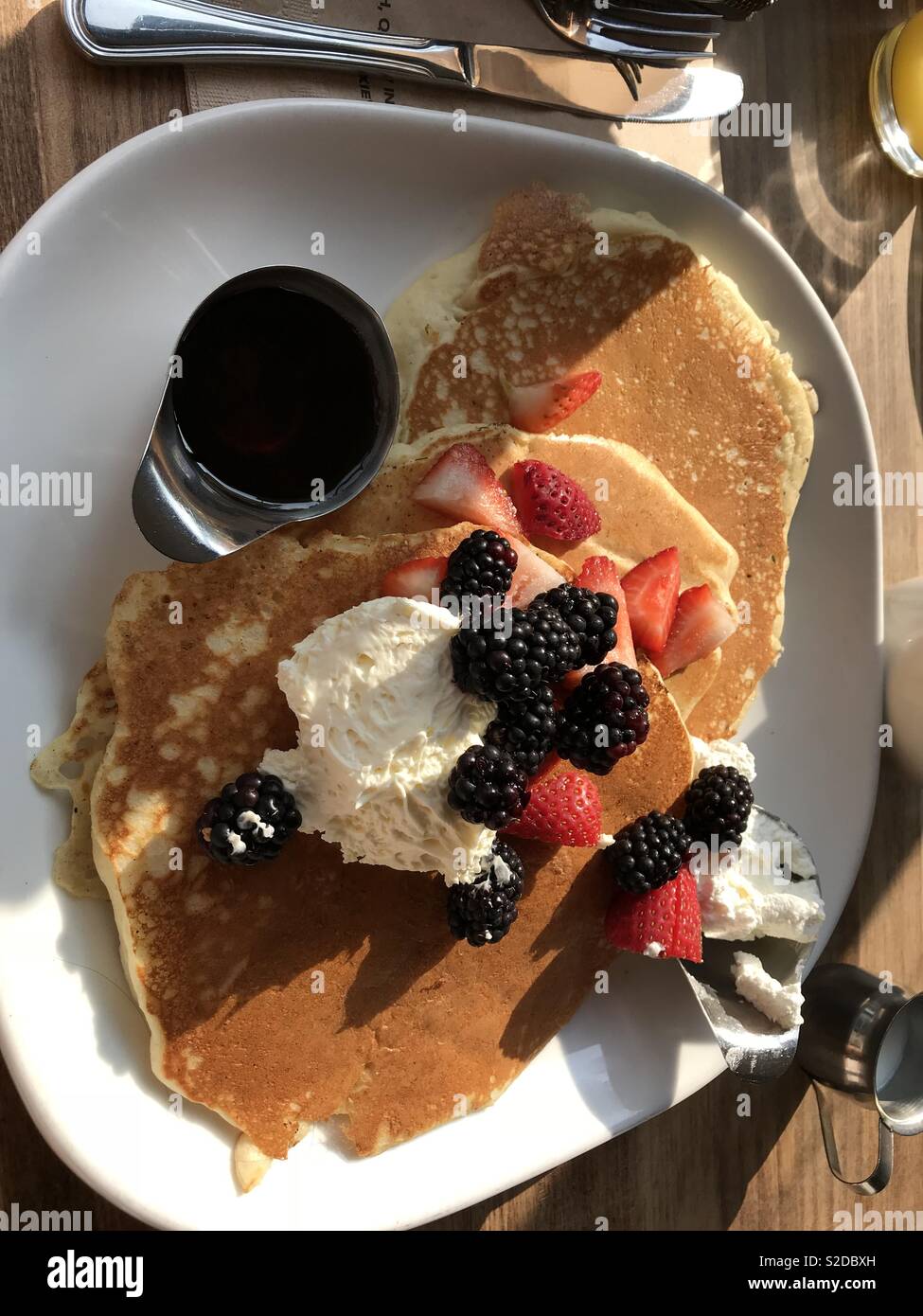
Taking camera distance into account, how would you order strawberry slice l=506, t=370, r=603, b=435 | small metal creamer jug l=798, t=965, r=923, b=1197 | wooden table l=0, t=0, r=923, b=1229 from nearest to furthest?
1. strawberry slice l=506, t=370, r=603, b=435
2. small metal creamer jug l=798, t=965, r=923, b=1197
3. wooden table l=0, t=0, r=923, b=1229

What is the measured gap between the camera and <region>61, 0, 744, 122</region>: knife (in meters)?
1.59

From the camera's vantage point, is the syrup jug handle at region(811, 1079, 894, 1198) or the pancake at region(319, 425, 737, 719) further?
the syrup jug handle at region(811, 1079, 894, 1198)

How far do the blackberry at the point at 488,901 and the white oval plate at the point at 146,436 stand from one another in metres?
0.40

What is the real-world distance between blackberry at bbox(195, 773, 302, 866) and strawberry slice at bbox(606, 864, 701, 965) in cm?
60

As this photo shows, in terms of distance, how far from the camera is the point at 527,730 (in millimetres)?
1443

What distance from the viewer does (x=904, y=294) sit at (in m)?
2.07

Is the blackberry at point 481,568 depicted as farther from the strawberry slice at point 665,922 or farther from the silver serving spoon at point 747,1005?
the silver serving spoon at point 747,1005

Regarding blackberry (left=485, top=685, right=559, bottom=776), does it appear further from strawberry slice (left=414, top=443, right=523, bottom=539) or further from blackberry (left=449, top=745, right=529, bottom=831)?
strawberry slice (left=414, top=443, right=523, bottom=539)

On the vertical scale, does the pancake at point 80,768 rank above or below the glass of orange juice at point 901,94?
below

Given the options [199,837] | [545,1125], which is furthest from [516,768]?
[545,1125]

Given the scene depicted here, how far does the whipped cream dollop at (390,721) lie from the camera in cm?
144

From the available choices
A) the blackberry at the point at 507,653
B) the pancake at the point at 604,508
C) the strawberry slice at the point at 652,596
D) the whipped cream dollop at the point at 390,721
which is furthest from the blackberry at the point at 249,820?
the strawberry slice at the point at 652,596

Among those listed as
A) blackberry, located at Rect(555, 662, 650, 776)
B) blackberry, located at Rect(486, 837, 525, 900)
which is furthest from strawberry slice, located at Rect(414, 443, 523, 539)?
blackberry, located at Rect(486, 837, 525, 900)
